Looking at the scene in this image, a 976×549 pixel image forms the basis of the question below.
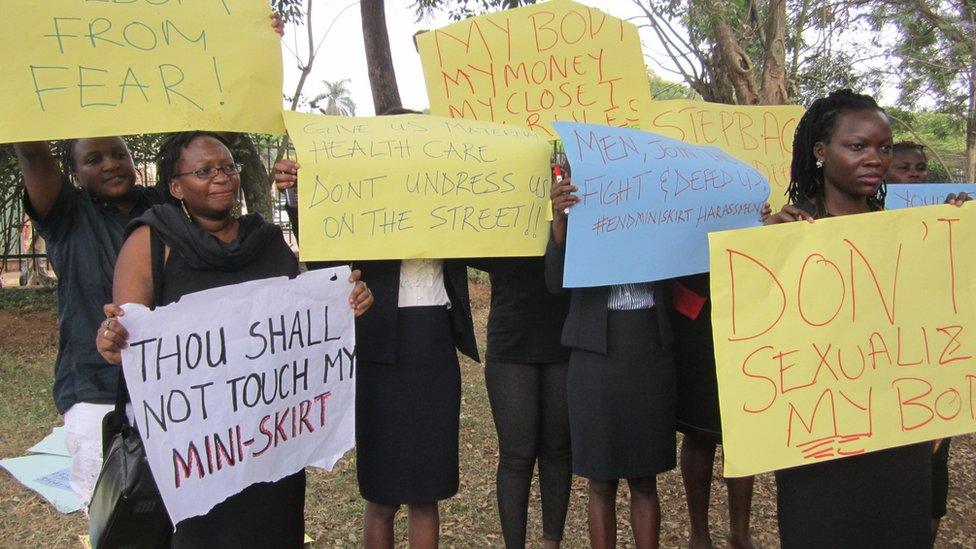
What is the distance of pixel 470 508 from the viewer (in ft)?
12.9

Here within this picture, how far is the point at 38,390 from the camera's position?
241 inches

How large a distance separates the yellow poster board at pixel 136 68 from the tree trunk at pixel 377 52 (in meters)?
5.22

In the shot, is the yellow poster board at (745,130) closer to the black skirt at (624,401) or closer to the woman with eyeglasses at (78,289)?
the black skirt at (624,401)

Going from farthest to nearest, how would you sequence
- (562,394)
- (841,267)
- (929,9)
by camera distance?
(929,9) < (562,394) < (841,267)

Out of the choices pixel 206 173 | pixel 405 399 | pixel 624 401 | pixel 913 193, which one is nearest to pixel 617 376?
pixel 624 401

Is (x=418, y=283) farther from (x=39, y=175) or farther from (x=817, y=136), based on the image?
(x=817, y=136)

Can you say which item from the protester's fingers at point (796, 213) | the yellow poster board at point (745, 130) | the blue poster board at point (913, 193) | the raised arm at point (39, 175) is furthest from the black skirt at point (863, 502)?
the raised arm at point (39, 175)

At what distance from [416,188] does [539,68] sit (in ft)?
2.83

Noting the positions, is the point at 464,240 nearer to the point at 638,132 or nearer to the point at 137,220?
the point at 638,132

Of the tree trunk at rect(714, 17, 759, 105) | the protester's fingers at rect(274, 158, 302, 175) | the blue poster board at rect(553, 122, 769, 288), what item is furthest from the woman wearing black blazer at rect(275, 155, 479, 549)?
the tree trunk at rect(714, 17, 759, 105)

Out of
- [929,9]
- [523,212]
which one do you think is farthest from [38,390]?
[929,9]

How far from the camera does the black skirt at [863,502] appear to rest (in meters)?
1.90

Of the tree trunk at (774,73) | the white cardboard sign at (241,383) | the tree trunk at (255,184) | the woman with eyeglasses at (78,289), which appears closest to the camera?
the white cardboard sign at (241,383)

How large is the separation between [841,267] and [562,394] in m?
1.29
